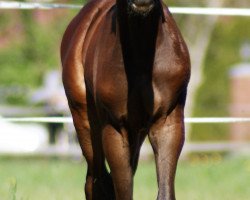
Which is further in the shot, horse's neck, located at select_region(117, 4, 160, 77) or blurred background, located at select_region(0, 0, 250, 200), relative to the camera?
blurred background, located at select_region(0, 0, 250, 200)

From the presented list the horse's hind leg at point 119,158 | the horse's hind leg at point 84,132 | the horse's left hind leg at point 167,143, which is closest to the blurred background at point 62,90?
the horse's hind leg at point 84,132

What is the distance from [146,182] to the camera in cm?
1358

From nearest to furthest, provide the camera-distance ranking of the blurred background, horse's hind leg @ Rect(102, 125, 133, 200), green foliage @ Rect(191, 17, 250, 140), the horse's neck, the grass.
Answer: the horse's neck, horse's hind leg @ Rect(102, 125, 133, 200), the grass, the blurred background, green foliage @ Rect(191, 17, 250, 140)

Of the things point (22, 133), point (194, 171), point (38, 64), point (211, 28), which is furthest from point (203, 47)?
point (194, 171)

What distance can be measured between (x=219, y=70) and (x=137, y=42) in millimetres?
25483

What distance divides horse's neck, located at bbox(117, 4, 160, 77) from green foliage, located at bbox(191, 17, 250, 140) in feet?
70.2

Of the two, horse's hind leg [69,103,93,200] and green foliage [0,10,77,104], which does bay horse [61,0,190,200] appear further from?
green foliage [0,10,77,104]

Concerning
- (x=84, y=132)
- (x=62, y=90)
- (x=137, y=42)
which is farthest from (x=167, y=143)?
(x=62, y=90)

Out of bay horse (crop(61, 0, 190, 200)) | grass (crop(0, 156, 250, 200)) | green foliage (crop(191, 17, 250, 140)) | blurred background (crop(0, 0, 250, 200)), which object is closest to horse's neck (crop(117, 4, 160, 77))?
bay horse (crop(61, 0, 190, 200))

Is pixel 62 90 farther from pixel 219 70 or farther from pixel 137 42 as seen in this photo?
pixel 137 42

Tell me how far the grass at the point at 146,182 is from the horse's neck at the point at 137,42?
13.2 ft

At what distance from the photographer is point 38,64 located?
28953 mm

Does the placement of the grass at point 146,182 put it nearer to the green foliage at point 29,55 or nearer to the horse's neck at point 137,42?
the horse's neck at point 137,42

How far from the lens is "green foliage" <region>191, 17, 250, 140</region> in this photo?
94.4 feet
